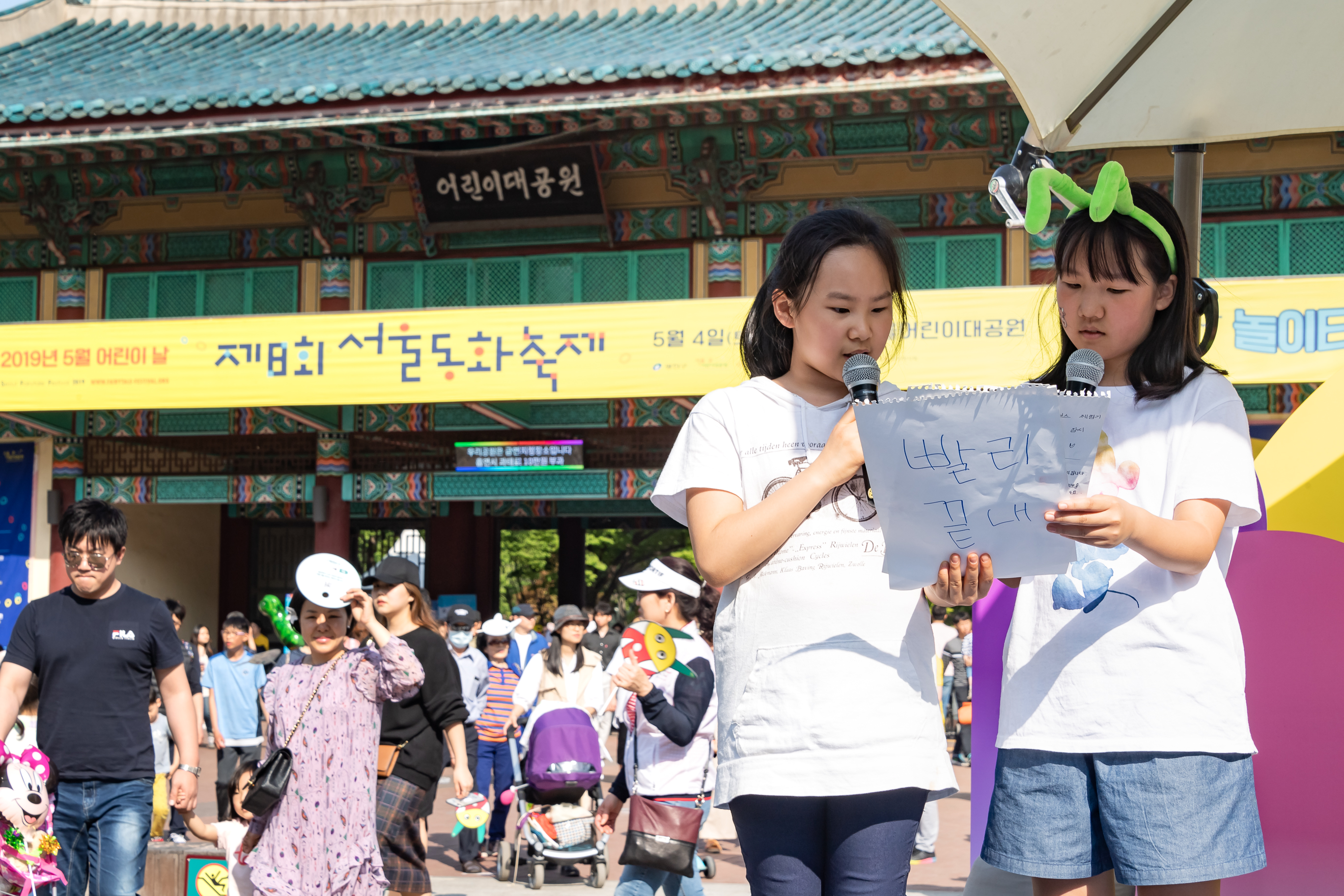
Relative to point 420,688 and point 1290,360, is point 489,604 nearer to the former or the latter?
point 1290,360

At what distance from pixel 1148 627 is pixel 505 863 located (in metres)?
5.77

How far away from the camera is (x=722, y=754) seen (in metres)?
1.83

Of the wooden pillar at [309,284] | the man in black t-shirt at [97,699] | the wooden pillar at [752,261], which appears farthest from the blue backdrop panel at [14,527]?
the man in black t-shirt at [97,699]

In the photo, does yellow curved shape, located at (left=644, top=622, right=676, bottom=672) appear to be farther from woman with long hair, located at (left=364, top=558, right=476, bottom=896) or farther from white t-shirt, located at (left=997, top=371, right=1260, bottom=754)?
white t-shirt, located at (left=997, top=371, right=1260, bottom=754)

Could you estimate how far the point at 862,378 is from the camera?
1710 mm

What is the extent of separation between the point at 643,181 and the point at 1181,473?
1079 centimetres

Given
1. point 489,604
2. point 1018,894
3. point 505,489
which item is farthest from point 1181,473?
point 489,604

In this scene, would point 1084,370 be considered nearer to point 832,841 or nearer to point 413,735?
point 832,841

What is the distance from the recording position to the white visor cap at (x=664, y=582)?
5305mm

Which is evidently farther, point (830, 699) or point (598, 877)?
point (598, 877)

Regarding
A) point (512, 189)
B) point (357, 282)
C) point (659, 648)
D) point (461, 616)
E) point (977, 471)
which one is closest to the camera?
point (977, 471)

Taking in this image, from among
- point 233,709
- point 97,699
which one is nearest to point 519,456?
point 233,709

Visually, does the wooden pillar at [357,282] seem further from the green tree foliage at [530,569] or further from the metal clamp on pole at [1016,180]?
the metal clamp on pole at [1016,180]

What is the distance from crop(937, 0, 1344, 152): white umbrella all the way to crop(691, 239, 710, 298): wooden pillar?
9320 millimetres
